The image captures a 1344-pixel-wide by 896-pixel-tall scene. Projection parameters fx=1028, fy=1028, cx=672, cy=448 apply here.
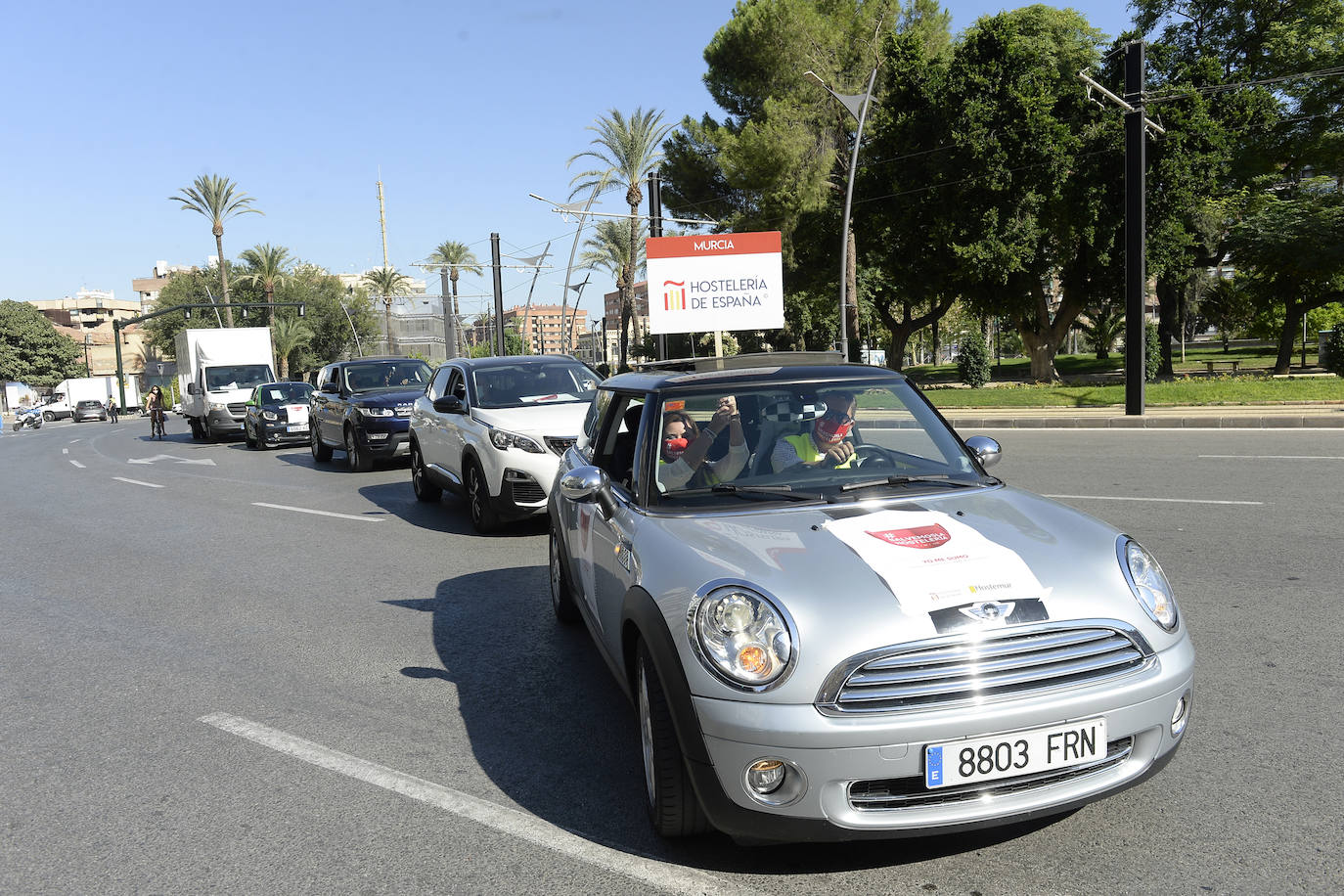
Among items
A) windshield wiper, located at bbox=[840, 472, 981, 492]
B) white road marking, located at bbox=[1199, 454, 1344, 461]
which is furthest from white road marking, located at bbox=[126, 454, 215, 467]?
windshield wiper, located at bbox=[840, 472, 981, 492]

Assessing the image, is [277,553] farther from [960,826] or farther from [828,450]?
[960,826]

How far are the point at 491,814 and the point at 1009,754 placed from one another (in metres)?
1.77

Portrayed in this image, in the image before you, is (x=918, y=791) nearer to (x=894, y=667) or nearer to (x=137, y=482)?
(x=894, y=667)

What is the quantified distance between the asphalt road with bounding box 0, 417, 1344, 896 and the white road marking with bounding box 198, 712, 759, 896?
12 mm

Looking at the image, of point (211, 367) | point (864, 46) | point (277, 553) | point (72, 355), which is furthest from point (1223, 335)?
point (72, 355)

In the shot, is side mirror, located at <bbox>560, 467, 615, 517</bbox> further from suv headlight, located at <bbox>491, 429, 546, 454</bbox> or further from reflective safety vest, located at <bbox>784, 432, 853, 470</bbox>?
suv headlight, located at <bbox>491, 429, 546, 454</bbox>

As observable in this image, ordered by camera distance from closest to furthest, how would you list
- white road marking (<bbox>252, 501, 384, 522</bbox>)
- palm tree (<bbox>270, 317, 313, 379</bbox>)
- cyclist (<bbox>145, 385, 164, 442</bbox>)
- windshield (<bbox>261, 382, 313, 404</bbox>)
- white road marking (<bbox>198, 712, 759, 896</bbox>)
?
1. white road marking (<bbox>198, 712, 759, 896</bbox>)
2. white road marking (<bbox>252, 501, 384, 522</bbox>)
3. windshield (<bbox>261, 382, 313, 404</bbox>)
4. cyclist (<bbox>145, 385, 164, 442</bbox>)
5. palm tree (<bbox>270, 317, 313, 379</bbox>)

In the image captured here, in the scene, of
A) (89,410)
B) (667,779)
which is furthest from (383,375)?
(89,410)

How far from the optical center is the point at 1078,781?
113 inches

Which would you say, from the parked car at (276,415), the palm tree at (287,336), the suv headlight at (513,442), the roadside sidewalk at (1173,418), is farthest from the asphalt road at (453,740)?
the palm tree at (287,336)

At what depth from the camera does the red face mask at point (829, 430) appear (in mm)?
4172

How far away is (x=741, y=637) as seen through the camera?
2.90 m

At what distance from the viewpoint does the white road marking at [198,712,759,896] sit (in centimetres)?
304

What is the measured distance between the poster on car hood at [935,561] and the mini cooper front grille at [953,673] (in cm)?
12
